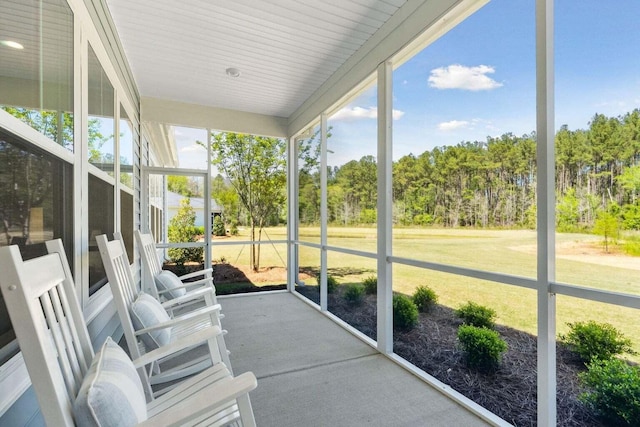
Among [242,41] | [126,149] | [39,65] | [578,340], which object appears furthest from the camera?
[126,149]

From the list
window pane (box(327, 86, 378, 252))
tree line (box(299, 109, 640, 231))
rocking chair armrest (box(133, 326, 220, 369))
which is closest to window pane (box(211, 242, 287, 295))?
window pane (box(327, 86, 378, 252))

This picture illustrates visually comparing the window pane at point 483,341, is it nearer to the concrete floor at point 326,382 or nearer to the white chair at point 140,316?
the concrete floor at point 326,382

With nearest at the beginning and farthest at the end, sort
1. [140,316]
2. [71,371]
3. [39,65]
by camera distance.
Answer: [71,371] → [39,65] → [140,316]

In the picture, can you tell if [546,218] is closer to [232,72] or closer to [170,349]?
[170,349]

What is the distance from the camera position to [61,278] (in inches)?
46.6

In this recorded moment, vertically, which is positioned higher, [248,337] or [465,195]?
[465,195]

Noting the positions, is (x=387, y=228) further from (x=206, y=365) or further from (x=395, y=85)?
(x=206, y=365)

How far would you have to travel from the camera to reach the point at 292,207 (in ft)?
18.3

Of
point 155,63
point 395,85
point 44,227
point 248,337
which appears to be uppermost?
point 155,63

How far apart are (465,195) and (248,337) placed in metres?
2.61

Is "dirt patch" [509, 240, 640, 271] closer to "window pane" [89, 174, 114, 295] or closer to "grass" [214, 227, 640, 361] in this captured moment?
"grass" [214, 227, 640, 361]

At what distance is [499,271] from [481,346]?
2.06 feet

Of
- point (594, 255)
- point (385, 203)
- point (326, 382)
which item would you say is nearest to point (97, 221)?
point (326, 382)

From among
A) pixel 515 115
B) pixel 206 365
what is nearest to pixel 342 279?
pixel 206 365
